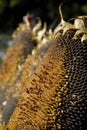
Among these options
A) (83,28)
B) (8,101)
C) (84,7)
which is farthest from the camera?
(84,7)

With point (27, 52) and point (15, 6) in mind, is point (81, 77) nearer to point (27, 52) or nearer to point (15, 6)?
point (27, 52)

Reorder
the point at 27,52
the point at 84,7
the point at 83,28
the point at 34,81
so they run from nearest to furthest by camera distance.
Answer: the point at 83,28, the point at 34,81, the point at 27,52, the point at 84,7

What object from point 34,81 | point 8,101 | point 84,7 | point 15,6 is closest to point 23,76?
point 8,101

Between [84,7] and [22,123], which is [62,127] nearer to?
[22,123]

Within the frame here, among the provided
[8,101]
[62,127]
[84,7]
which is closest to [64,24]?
[62,127]

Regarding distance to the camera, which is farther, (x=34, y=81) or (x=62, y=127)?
(x=34, y=81)

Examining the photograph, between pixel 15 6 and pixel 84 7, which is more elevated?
pixel 15 6

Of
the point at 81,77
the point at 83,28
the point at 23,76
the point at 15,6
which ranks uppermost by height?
the point at 15,6
